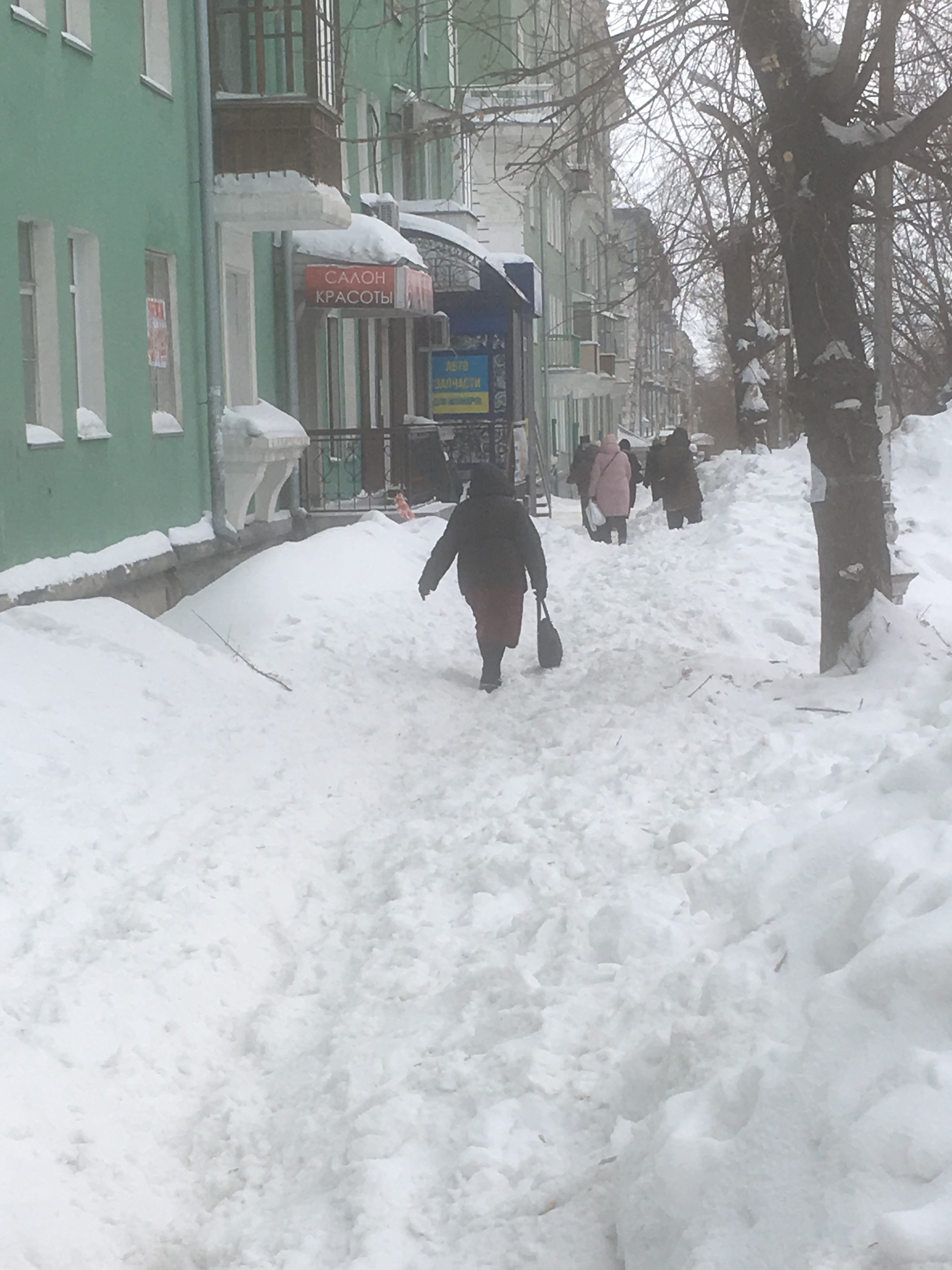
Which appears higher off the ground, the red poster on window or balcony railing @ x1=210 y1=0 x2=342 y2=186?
balcony railing @ x1=210 y1=0 x2=342 y2=186

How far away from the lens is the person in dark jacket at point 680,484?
20.9 meters

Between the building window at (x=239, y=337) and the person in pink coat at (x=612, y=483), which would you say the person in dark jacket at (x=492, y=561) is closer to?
the building window at (x=239, y=337)

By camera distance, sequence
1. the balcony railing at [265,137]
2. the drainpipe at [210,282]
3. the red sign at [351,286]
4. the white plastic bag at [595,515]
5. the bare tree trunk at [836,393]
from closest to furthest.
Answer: the bare tree trunk at [836,393]
the drainpipe at [210,282]
the balcony railing at [265,137]
the red sign at [351,286]
the white plastic bag at [595,515]

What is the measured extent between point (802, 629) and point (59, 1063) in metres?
8.91

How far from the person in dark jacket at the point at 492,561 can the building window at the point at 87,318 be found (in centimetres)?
273

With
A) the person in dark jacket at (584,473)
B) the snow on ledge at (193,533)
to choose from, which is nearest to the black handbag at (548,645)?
the snow on ledge at (193,533)

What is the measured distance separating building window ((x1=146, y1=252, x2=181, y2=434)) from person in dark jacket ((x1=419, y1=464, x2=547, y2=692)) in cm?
337

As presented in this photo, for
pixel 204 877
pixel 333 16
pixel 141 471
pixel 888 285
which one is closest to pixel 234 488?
pixel 141 471

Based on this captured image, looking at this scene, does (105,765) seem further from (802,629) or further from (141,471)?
(802,629)

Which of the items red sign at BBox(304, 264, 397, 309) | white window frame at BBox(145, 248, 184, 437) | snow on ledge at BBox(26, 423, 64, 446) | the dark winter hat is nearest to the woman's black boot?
the dark winter hat

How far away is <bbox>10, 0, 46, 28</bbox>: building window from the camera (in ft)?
34.1

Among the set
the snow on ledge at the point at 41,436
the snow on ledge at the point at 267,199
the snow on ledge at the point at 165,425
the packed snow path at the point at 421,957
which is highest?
the snow on ledge at the point at 267,199

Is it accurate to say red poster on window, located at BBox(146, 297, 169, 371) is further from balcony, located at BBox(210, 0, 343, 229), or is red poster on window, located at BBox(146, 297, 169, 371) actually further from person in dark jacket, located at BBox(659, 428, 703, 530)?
person in dark jacket, located at BBox(659, 428, 703, 530)

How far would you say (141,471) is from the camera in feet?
41.7
